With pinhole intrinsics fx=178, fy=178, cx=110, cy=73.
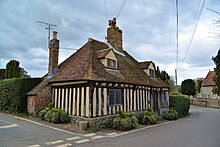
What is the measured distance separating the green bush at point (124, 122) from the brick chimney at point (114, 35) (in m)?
7.27

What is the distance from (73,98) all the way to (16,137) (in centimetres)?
372

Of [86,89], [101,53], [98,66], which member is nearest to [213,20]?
[86,89]

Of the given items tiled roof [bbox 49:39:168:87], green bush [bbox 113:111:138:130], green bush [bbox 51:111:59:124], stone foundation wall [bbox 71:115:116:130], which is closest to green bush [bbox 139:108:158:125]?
green bush [bbox 113:111:138:130]

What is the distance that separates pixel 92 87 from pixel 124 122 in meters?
2.45

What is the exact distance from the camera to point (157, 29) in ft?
36.7

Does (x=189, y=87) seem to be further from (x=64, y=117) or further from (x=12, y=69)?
(x=64, y=117)

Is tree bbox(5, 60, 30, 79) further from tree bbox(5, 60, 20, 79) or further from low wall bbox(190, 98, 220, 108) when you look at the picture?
low wall bbox(190, 98, 220, 108)

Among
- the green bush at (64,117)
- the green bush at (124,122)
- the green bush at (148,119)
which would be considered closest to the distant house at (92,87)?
the green bush at (64,117)

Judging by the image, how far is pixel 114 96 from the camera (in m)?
10.4

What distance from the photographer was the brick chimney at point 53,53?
485 inches

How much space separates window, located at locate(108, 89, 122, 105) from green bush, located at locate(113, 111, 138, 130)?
834mm

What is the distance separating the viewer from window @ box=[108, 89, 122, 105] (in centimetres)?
1013

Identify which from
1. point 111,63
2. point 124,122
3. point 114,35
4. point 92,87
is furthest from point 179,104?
point 92,87

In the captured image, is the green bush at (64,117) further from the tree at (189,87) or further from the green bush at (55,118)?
the tree at (189,87)
